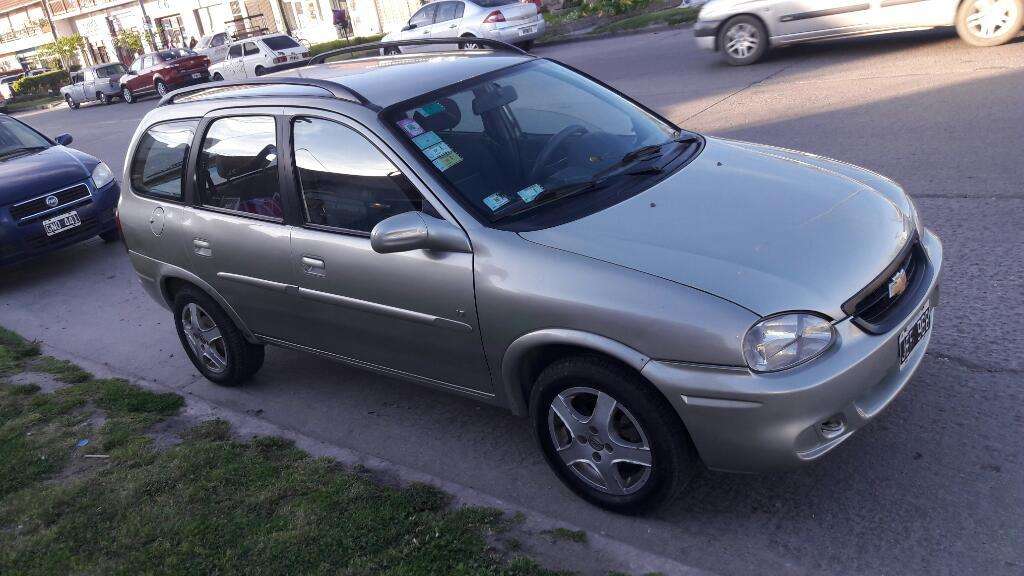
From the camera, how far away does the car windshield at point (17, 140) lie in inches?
388

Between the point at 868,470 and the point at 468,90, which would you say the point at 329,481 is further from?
the point at 868,470

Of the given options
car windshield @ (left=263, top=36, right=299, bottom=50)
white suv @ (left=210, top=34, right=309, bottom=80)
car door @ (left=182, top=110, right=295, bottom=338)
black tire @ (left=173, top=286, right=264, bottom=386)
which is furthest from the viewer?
car windshield @ (left=263, top=36, right=299, bottom=50)

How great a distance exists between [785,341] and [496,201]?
1.39 meters

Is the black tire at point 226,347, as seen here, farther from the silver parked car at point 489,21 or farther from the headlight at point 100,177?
the silver parked car at point 489,21

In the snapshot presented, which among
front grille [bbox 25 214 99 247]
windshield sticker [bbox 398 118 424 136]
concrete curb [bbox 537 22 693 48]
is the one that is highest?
windshield sticker [bbox 398 118 424 136]

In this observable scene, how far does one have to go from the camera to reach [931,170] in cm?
675

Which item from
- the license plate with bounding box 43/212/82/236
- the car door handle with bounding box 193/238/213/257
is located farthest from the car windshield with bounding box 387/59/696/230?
the license plate with bounding box 43/212/82/236

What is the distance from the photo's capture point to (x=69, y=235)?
902 centimetres

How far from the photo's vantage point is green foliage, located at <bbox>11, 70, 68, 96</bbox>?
163 feet

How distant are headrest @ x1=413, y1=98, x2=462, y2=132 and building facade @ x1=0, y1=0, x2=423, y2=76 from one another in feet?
114

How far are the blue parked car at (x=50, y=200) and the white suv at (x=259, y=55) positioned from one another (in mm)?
20185

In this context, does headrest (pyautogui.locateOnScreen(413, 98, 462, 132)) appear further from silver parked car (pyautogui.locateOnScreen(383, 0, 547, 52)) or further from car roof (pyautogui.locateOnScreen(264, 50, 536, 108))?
silver parked car (pyautogui.locateOnScreen(383, 0, 547, 52))

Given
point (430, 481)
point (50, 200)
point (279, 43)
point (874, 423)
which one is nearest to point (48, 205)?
point (50, 200)

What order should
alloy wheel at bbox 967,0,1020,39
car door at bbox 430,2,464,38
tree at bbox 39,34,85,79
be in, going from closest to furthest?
alloy wheel at bbox 967,0,1020,39, car door at bbox 430,2,464,38, tree at bbox 39,34,85,79
